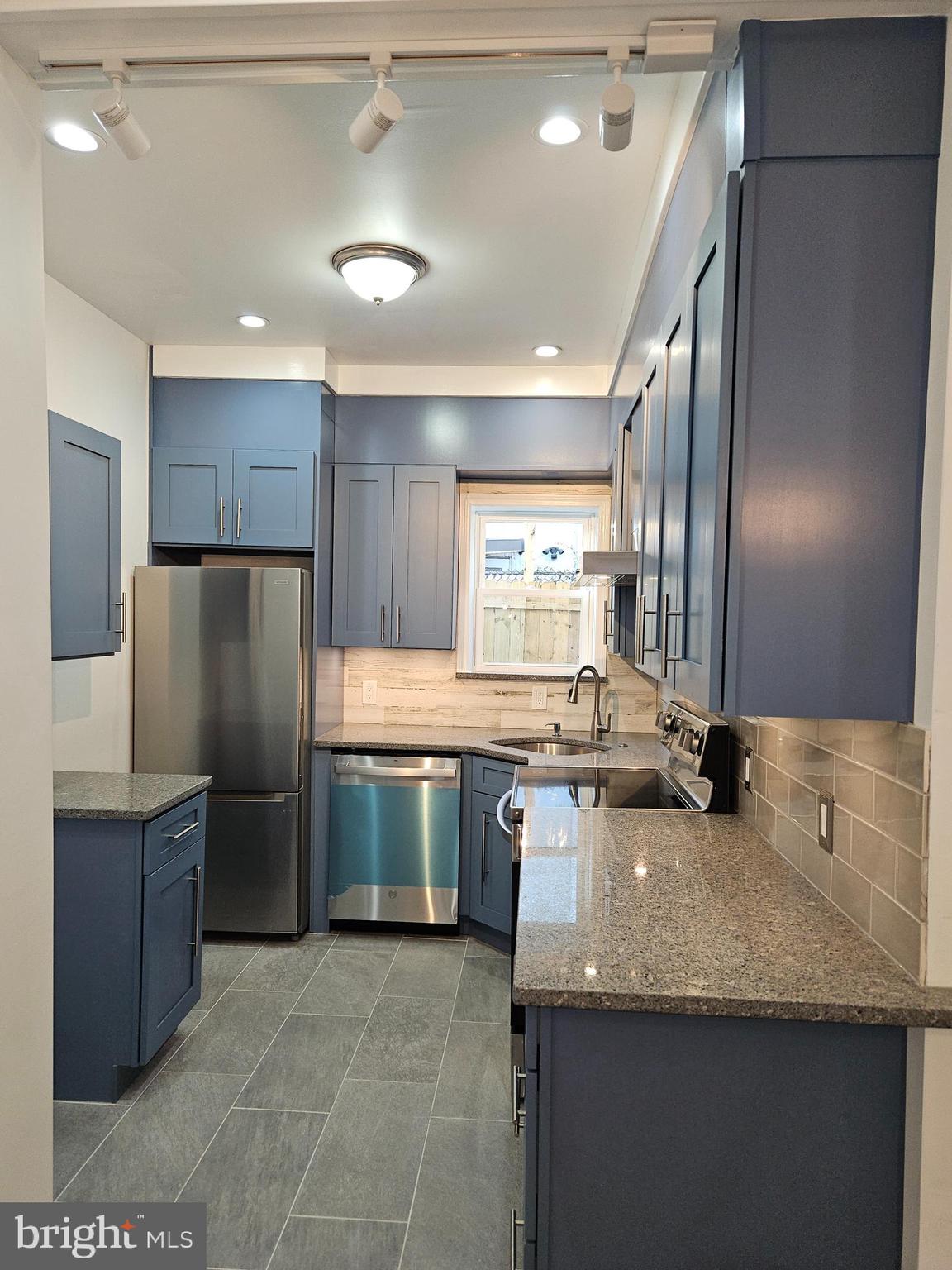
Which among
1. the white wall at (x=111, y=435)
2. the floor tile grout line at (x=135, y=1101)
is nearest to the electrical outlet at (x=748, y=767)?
the floor tile grout line at (x=135, y=1101)

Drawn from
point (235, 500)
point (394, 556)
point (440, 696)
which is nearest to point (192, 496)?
point (235, 500)

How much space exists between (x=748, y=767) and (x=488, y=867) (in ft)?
5.69

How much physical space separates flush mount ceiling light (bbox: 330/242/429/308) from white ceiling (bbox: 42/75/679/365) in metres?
0.05

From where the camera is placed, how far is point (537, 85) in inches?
73.7

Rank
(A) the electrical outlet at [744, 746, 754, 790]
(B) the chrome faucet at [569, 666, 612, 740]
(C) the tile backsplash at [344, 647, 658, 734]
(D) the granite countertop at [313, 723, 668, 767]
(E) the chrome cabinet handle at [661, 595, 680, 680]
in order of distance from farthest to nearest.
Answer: (C) the tile backsplash at [344, 647, 658, 734], (B) the chrome faucet at [569, 666, 612, 740], (D) the granite countertop at [313, 723, 668, 767], (A) the electrical outlet at [744, 746, 754, 790], (E) the chrome cabinet handle at [661, 595, 680, 680]

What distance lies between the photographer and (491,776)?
3689 mm

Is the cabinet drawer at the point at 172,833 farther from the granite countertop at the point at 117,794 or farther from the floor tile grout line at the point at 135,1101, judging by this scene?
the floor tile grout line at the point at 135,1101

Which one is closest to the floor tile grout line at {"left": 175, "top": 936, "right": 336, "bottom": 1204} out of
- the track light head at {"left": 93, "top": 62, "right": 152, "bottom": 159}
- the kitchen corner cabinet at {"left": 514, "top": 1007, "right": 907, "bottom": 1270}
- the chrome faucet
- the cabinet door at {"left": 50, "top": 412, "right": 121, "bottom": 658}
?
the kitchen corner cabinet at {"left": 514, "top": 1007, "right": 907, "bottom": 1270}

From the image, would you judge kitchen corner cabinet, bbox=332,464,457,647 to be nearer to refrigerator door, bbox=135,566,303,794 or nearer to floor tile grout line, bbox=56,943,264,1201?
refrigerator door, bbox=135,566,303,794

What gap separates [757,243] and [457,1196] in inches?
87.2

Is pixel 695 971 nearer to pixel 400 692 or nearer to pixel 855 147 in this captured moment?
pixel 855 147

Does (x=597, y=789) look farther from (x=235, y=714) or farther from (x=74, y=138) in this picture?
(x=74, y=138)

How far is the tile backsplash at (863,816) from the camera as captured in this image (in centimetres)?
125

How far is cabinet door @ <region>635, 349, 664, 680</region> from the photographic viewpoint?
7.00ft
